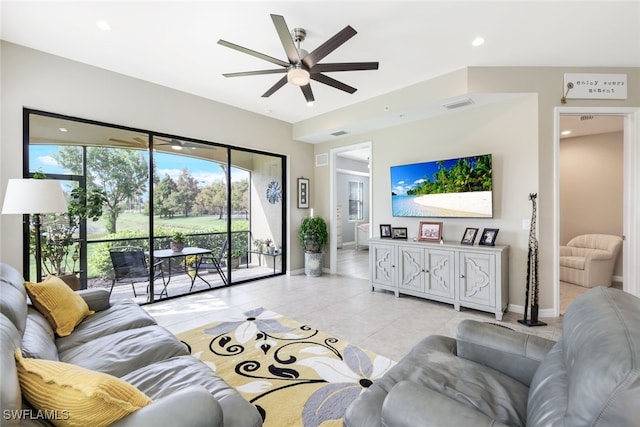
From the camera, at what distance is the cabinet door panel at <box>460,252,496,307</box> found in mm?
3412

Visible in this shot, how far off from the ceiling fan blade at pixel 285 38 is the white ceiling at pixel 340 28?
39 centimetres

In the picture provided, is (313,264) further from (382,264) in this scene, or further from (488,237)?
(488,237)

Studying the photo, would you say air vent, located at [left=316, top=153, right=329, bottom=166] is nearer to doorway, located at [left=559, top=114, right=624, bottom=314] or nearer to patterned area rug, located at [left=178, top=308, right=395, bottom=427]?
patterned area rug, located at [left=178, top=308, right=395, bottom=427]

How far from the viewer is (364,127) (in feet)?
16.0

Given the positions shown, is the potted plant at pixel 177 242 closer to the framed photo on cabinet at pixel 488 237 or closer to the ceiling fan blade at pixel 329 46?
the ceiling fan blade at pixel 329 46

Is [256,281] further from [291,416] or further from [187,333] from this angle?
[291,416]

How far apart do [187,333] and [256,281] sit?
2.22 metres

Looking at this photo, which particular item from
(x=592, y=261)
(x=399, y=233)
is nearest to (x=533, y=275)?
(x=399, y=233)

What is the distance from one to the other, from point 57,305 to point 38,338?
0.54 meters

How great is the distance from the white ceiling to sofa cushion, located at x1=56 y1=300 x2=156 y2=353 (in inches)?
103

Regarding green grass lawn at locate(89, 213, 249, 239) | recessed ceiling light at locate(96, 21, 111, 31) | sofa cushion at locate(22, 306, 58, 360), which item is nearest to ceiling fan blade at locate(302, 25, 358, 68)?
recessed ceiling light at locate(96, 21, 111, 31)

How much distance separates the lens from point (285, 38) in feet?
7.22

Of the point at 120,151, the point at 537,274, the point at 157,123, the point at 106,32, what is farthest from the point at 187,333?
the point at 537,274

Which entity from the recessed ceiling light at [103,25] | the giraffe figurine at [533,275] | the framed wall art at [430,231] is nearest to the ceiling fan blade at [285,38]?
the recessed ceiling light at [103,25]
